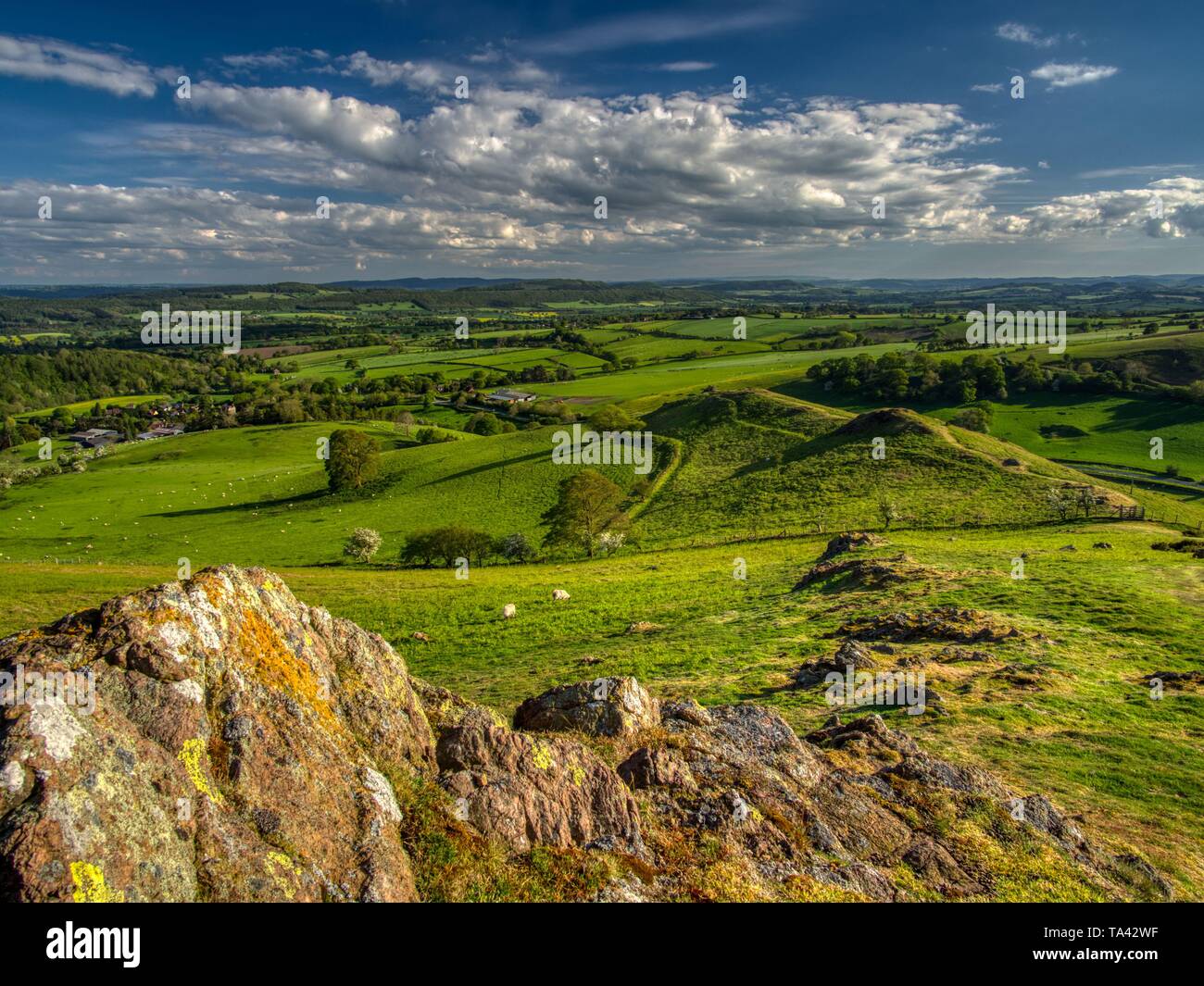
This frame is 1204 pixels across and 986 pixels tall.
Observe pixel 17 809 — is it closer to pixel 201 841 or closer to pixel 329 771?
pixel 201 841

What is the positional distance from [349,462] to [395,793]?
95024 millimetres

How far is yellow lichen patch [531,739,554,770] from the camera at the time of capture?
11242 mm

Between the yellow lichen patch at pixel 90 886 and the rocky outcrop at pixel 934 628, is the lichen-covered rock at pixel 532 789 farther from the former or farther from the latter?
the rocky outcrop at pixel 934 628

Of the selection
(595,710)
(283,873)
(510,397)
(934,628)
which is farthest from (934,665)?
(510,397)

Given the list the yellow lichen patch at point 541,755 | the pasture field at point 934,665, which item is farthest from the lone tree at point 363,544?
the yellow lichen patch at point 541,755

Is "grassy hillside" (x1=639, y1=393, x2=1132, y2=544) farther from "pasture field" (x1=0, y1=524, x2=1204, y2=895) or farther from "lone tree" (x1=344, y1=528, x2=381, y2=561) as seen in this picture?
"lone tree" (x1=344, y1=528, x2=381, y2=561)

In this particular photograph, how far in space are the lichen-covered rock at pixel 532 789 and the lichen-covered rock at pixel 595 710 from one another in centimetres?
172

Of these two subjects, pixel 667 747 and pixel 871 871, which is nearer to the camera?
pixel 871 871

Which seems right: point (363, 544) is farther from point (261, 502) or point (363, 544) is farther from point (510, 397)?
point (510, 397)

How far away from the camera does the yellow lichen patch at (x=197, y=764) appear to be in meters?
8.02

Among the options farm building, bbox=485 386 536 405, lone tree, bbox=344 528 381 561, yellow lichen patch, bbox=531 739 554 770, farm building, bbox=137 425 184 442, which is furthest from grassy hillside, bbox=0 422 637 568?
yellow lichen patch, bbox=531 739 554 770
